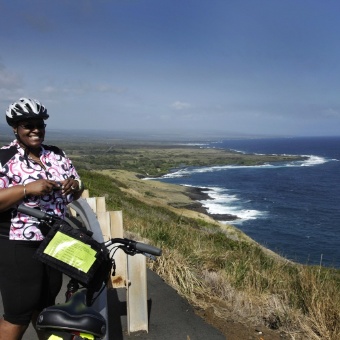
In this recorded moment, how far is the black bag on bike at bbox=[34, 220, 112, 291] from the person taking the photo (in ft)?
Result: 8.02

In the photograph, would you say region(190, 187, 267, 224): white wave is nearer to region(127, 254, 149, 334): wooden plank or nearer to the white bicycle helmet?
region(127, 254, 149, 334): wooden plank

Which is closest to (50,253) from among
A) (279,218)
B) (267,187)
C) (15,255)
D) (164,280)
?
(15,255)

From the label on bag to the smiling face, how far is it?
26.6 inches

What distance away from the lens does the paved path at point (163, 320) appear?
158 inches

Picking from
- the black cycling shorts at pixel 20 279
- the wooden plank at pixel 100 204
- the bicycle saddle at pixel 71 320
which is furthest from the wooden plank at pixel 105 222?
the bicycle saddle at pixel 71 320

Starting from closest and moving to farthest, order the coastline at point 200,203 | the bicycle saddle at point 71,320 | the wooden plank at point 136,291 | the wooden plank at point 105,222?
the bicycle saddle at point 71,320 → the wooden plank at point 136,291 → the wooden plank at point 105,222 → the coastline at point 200,203

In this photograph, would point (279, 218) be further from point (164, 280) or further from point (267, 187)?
point (164, 280)

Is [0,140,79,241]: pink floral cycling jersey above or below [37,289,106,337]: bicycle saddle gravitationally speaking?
above

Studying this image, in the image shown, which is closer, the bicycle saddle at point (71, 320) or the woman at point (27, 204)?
the bicycle saddle at point (71, 320)

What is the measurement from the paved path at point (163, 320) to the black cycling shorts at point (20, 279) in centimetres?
133

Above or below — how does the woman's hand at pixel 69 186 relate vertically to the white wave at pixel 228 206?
above

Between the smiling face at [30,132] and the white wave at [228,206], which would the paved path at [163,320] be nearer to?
the smiling face at [30,132]

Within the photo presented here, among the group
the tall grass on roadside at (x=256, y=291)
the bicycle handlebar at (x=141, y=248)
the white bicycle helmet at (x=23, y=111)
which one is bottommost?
the tall grass on roadside at (x=256, y=291)

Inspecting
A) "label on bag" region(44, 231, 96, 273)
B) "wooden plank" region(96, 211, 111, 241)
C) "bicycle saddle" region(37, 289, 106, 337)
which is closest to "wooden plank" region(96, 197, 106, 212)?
"wooden plank" region(96, 211, 111, 241)
